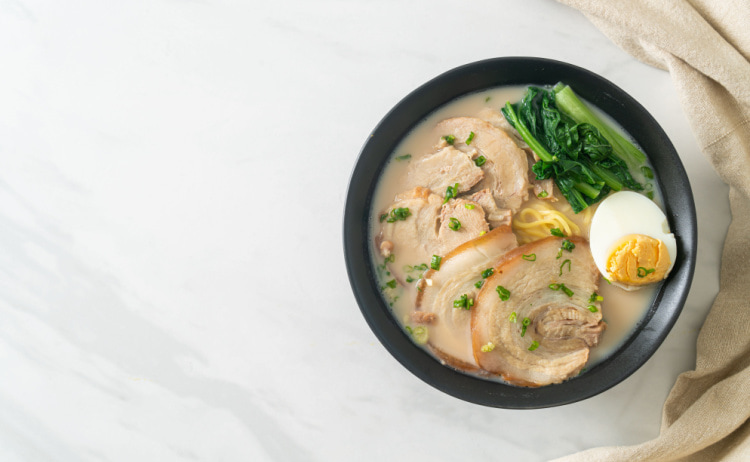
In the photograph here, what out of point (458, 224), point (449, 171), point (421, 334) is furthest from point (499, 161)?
point (421, 334)

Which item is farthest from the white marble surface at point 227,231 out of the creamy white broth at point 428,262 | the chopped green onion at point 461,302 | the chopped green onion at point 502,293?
the chopped green onion at point 502,293

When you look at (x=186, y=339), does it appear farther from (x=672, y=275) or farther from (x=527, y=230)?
(x=672, y=275)

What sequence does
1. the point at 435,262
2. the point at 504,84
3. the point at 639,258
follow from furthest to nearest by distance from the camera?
the point at 504,84
the point at 435,262
the point at 639,258

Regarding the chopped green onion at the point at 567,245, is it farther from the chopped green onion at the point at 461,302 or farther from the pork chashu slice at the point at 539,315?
the chopped green onion at the point at 461,302

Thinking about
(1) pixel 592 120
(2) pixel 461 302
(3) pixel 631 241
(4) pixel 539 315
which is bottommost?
(2) pixel 461 302

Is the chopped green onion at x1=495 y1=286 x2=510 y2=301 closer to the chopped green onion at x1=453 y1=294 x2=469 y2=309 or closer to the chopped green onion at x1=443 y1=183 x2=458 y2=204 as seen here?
the chopped green onion at x1=453 y1=294 x2=469 y2=309

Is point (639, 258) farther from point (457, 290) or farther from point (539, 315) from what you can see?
point (457, 290)

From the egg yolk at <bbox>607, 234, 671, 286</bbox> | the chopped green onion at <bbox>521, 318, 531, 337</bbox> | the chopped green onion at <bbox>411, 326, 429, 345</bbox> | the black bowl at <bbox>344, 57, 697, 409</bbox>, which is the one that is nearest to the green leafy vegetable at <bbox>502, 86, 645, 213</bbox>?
the black bowl at <bbox>344, 57, 697, 409</bbox>

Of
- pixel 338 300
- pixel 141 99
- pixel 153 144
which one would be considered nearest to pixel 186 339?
pixel 338 300
